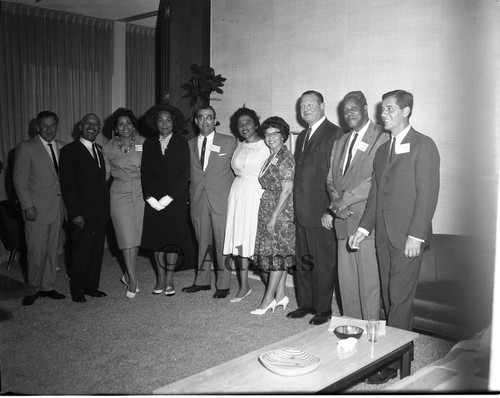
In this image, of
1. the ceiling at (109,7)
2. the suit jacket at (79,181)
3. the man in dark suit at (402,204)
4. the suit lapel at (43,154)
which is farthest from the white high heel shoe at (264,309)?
the ceiling at (109,7)

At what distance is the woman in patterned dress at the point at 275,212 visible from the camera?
4039 mm

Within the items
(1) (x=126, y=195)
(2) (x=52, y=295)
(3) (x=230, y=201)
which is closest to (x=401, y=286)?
(3) (x=230, y=201)

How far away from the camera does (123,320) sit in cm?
397

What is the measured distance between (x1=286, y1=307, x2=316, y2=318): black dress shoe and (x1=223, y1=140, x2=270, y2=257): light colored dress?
618mm

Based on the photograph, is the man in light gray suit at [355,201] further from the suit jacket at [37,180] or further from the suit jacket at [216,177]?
the suit jacket at [37,180]

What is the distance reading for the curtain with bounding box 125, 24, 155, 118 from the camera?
7410mm

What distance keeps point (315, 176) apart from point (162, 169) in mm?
1418

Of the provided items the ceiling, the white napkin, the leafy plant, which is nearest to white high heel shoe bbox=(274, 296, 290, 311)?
the white napkin

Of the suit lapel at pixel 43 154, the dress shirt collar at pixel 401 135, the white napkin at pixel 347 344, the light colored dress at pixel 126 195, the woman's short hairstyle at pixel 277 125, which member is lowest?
the white napkin at pixel 347 344

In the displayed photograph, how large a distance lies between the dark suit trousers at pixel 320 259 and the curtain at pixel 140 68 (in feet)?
14.2

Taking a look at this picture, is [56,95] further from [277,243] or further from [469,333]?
[469,333]

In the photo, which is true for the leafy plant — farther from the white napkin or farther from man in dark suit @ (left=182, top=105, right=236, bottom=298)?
the white napkin

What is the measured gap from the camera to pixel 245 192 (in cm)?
434

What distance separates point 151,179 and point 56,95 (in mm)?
2966
